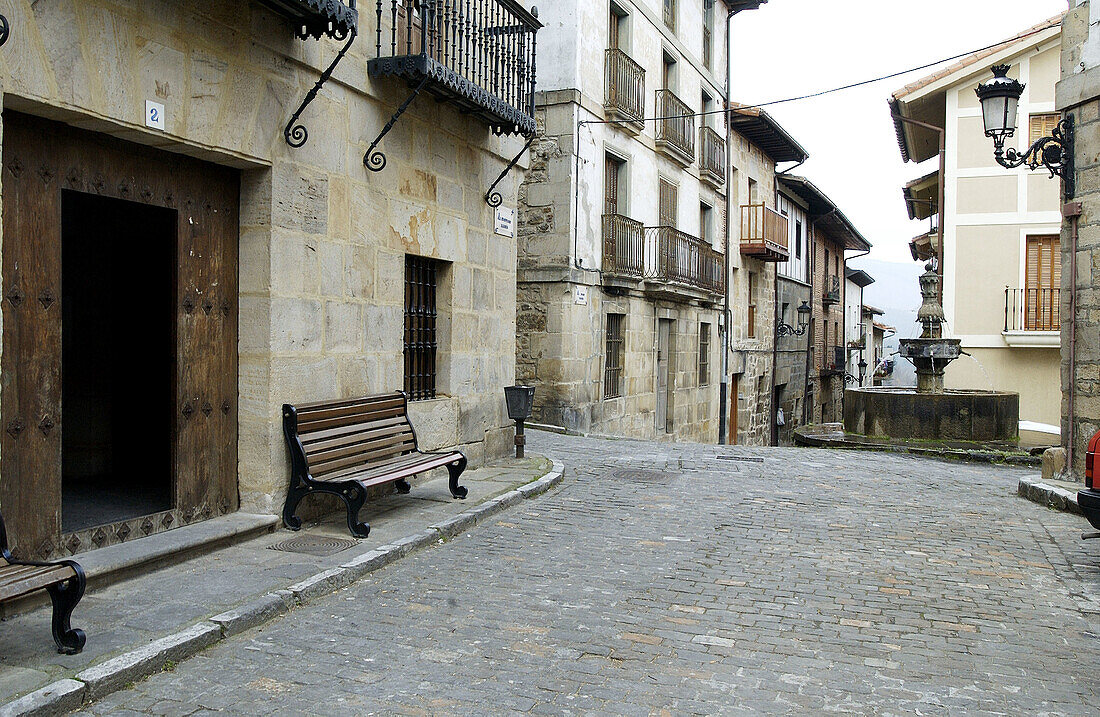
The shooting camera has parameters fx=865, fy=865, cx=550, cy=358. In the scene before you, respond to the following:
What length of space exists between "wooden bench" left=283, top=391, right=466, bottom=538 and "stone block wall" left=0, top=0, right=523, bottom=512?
15 cm

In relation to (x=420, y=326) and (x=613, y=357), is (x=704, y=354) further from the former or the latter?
(x=420, y=326)

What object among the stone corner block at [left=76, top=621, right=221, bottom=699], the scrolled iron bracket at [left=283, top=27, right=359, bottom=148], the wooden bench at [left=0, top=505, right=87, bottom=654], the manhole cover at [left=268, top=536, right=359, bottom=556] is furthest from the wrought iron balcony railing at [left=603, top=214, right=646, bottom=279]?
the wooden bench at [left=0, top=505, right=87, bottom=654]

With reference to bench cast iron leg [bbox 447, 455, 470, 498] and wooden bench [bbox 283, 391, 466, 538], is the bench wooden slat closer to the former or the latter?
wooden bench [bbox 283, 391, 466, 538]

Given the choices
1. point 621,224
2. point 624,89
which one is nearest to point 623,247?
point 621,224

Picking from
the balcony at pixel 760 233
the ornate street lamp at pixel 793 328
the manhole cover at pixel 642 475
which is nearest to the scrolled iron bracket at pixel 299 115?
the manhole cover at pixel 642 475

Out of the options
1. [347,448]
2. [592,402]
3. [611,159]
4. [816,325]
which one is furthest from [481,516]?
[816,325]

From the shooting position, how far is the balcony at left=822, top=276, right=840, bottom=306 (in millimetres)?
34625

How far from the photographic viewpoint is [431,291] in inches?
331

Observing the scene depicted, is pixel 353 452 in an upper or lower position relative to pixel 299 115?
lower

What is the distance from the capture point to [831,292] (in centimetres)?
3509

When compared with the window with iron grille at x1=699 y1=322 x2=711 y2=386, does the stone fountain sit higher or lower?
lower

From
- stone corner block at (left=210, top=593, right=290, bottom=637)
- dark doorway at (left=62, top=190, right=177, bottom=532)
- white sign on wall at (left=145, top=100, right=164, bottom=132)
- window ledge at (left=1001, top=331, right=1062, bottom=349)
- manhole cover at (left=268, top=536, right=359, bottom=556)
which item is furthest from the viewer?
window ledge at (left=1001, top=331, right=1062, bottom=349)

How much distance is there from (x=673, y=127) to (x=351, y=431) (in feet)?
45.7

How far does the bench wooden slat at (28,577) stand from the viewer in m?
3.30
